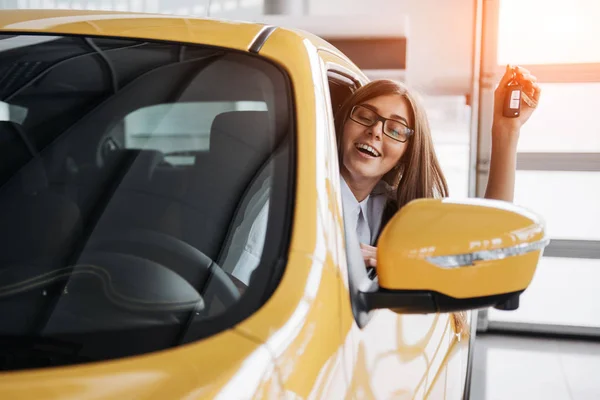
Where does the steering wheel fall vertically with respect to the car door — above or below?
above

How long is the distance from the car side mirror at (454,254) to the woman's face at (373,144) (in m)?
0.71

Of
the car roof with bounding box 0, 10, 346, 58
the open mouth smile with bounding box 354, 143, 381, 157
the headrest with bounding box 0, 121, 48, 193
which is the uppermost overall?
the car roof with bounding box 0, 10, 346, 58

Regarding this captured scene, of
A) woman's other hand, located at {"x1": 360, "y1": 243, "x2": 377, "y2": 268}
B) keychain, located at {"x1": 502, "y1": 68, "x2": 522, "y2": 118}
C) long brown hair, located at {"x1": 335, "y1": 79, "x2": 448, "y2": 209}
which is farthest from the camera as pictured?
keychain, located at {"x1": 502, "y1": 68, "x2": 522, "y2": 118}

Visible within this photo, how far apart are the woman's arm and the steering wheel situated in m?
1.28

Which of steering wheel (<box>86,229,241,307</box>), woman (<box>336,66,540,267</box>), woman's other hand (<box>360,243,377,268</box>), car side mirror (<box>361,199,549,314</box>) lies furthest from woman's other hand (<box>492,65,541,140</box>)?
steering wheel (<box>86,229,241,307</box>)

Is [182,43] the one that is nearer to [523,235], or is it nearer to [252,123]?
[252,123]

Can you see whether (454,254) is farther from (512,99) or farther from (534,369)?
(534,369)

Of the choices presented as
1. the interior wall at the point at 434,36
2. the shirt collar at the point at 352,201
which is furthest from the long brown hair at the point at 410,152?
the interior wall at the point at 434,36

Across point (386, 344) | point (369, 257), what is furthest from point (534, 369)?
point (386, 344)

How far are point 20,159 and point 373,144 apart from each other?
815mm

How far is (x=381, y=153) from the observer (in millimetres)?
1573

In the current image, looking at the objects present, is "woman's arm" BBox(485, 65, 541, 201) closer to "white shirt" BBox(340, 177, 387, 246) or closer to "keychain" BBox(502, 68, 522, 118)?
"keychain" BBox(502, 68, 522, 118)

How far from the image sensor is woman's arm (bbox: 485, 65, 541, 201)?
189cm

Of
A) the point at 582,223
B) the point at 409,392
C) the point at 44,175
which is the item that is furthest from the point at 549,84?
the point at 44,175
